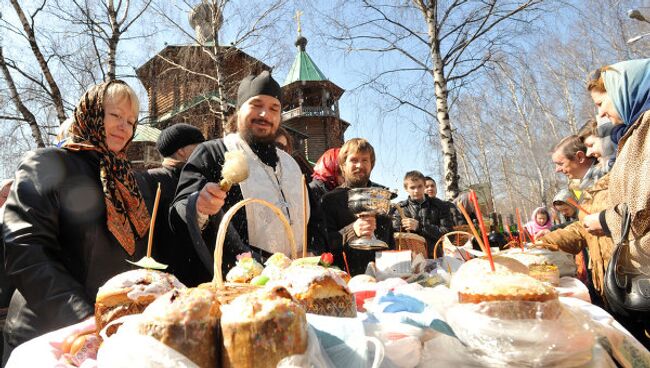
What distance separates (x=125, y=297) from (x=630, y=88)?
8.70 ft

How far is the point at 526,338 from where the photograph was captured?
1045mm

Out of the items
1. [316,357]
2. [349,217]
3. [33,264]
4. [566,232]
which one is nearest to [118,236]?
[33,264]

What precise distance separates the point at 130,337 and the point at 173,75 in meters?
14.5

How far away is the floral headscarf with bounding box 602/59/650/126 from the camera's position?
7.63ft

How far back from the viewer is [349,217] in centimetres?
354

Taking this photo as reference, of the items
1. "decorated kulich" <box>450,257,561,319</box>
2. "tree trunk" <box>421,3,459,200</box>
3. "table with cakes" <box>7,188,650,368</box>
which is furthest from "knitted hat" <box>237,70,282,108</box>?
"tree trunk" <box>421,3,459,200</box>

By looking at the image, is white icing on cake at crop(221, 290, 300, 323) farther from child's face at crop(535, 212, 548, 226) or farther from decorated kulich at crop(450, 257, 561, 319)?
child's face at crop(535, 212, 548, 226)

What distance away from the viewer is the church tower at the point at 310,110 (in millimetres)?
31297

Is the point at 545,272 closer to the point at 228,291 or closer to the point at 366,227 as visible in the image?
the point at 366,227

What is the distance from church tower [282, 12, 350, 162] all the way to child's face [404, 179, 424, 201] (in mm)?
25243

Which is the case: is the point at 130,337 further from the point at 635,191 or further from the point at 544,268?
the point at 635,191

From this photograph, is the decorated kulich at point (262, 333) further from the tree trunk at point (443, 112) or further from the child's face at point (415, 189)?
the tree trunk at point (443, 112)

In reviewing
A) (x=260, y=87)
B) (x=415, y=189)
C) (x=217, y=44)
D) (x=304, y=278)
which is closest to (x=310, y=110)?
(x=217, y=44)

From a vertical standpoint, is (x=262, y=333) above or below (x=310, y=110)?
below
